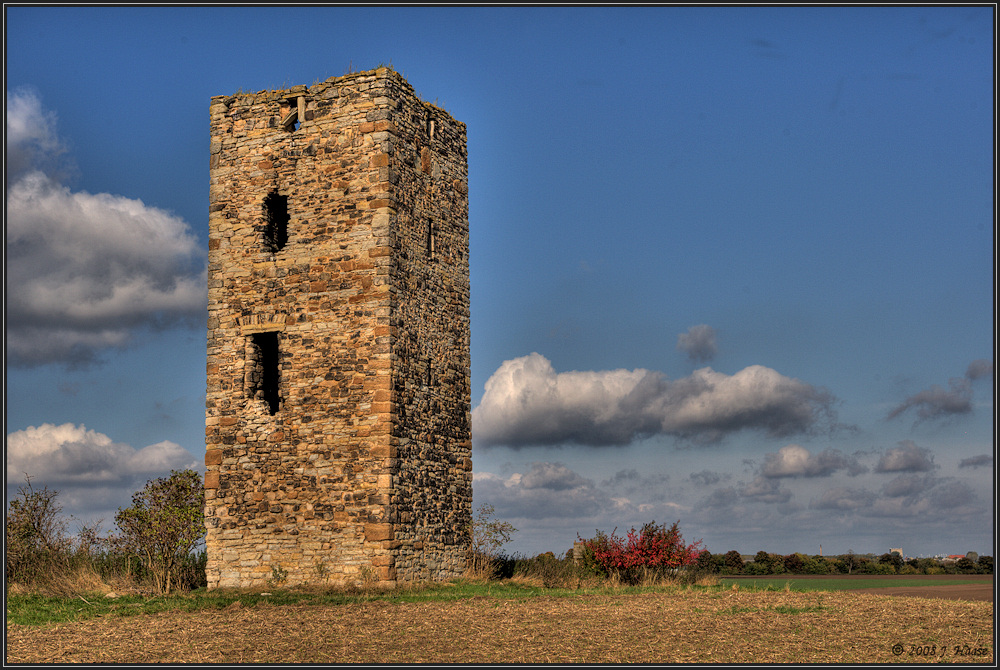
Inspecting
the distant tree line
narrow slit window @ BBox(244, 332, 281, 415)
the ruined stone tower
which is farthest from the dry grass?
the distant tree line

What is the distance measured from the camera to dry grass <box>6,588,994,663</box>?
378 inches

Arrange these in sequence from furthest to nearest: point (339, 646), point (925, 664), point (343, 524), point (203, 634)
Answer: point (343, 524)
point (203, 634)
point (339, 646)
point (925, 664)

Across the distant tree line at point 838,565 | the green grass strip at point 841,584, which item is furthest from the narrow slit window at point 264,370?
the distant tree line at point 838,565

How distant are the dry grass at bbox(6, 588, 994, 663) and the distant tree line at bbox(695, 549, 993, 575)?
9.37 meters

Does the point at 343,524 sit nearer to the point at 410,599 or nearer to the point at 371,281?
the point at 410,599

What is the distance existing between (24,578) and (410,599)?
877cm

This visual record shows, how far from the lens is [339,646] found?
10.2m

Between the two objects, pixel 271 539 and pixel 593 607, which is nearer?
pixel 593 607

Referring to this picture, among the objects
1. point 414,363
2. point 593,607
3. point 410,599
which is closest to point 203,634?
point 410,599

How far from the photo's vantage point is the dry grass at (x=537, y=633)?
378 inches

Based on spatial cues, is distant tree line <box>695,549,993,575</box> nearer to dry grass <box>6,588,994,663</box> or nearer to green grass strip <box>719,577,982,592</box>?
green grass strip <box>719,577,982,592</box>

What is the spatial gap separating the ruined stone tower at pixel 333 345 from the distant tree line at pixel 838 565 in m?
7.91

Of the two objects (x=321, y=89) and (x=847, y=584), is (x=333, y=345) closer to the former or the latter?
(x=321, y=89)

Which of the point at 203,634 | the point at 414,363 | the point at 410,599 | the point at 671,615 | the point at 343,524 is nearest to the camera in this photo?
the point at 203,634
